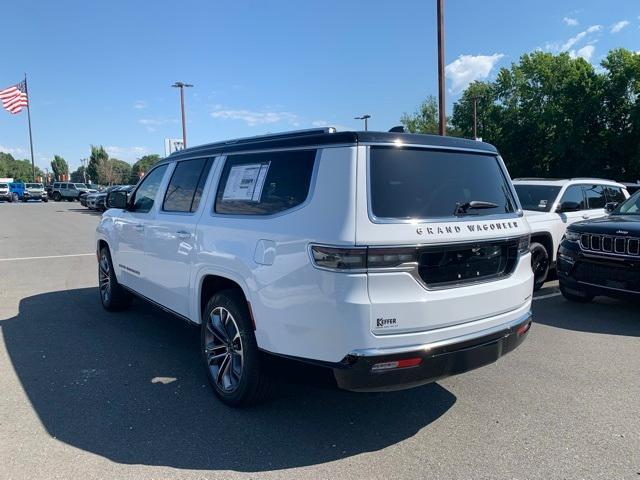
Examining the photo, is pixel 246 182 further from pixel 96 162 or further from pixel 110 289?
pixel 96 162

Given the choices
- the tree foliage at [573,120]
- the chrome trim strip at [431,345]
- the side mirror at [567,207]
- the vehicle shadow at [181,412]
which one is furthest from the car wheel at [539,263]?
the tree foliage at [573,120]

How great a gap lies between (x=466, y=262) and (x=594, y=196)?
7.09 metres

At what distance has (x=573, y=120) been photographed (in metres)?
34.2

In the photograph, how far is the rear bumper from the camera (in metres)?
2.80

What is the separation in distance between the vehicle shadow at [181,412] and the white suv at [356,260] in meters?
0.30

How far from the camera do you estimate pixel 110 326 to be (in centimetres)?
582

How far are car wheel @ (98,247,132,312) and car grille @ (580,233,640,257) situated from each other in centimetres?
570

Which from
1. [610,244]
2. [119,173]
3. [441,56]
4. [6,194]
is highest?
[119,173]

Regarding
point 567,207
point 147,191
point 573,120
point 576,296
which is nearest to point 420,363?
point 147,191

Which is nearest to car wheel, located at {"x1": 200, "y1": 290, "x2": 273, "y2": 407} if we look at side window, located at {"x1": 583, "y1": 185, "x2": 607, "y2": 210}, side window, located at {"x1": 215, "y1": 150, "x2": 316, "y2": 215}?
side window, located at {"x1": 215, "y1": 150, "x2": 316, "y2": 215}

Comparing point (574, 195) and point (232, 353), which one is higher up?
point (574, 195)

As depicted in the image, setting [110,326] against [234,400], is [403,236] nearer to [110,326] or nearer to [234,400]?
[234,400]

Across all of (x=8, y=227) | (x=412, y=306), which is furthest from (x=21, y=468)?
(x=8, y=227)

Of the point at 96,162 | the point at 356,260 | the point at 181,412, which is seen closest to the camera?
the point at 356,260
